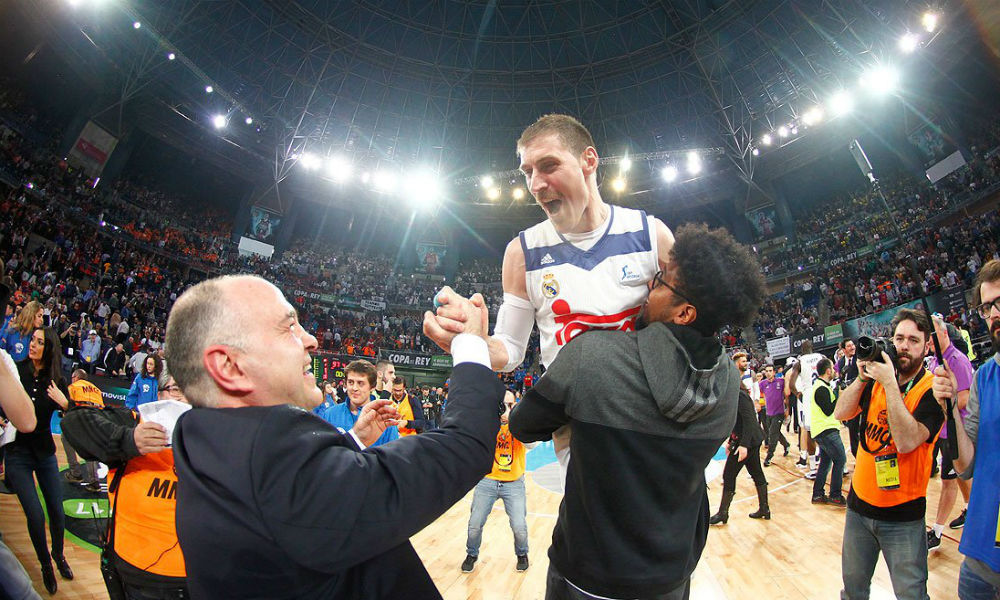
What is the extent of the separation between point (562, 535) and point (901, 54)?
25081 mm

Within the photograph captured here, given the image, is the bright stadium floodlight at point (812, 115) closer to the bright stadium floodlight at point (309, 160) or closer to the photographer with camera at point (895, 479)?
the photographer with camera at point (895, 479)

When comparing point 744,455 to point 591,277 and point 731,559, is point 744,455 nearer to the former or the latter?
point 731,559

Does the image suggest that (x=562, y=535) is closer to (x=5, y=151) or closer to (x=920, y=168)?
(x=5, y=151)

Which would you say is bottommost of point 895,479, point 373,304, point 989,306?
point 895,479

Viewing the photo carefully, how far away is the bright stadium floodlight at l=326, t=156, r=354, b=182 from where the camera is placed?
25.3 meters

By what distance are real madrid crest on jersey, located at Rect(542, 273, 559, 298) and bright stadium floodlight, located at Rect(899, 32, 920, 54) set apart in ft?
78.7

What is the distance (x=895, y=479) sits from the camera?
9.80 feet

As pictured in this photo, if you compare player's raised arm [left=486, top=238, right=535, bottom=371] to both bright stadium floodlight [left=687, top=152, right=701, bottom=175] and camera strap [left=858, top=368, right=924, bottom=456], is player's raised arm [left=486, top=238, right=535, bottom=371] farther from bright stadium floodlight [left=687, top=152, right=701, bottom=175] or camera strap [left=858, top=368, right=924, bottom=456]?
bright stadium floodlight [left=687, top=152, right=701, bottom=175]

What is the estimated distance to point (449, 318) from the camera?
1.47 m

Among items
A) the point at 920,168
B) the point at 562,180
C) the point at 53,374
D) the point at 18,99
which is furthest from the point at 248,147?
the point at 920,168

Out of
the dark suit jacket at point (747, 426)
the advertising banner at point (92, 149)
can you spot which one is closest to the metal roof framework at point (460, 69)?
the advertising banner at point (92, 149)

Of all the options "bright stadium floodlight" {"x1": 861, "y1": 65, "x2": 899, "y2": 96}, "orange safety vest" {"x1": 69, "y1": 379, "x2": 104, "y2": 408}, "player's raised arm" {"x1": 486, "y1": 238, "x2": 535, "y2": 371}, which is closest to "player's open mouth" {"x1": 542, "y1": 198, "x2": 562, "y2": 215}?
"player's raised arm" {"x1": 486, "y1": 238, "x2": 535, "y2": 371}

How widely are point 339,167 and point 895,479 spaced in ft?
87.5

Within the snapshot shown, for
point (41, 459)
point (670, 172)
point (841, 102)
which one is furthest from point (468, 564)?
point (841, 102)
